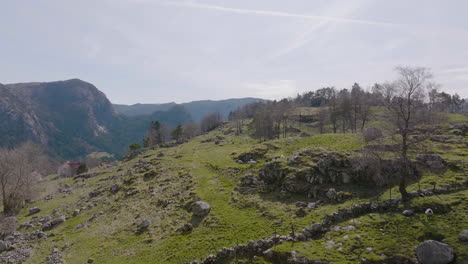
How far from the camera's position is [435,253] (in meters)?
14.0

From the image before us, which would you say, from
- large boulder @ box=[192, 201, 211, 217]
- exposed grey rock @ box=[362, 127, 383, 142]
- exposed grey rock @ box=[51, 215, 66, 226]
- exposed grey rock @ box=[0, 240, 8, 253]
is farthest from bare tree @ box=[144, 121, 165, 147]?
exposed grey rock @ box=[362, 127, 383, 142]

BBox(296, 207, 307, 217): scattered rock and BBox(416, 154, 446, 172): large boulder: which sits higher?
BBox(416, 154, 446, 172): large boulder

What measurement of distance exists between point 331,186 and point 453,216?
36.0 ft

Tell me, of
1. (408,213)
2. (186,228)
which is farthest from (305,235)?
(186,228)

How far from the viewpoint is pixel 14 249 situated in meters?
27.9

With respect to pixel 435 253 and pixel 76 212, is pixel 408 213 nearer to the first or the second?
pixel 435 253

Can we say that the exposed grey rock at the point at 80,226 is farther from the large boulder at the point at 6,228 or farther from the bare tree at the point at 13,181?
the bare tree at the point at 13,181

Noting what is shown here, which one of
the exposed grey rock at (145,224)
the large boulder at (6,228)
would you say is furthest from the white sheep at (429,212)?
the large boulder at (6,228)

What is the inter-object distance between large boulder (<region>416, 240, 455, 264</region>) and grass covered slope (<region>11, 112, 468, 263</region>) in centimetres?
58

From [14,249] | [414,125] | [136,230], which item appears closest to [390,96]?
[414,125]

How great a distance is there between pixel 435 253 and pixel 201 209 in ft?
70.5

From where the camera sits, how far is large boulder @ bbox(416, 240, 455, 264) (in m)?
13.8

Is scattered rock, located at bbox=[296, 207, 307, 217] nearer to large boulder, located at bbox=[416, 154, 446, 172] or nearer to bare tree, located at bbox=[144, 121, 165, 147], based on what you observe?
large boulder, located at bbox=[416, 154, 446, 172]

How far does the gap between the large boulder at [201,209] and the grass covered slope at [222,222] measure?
2.10ft
